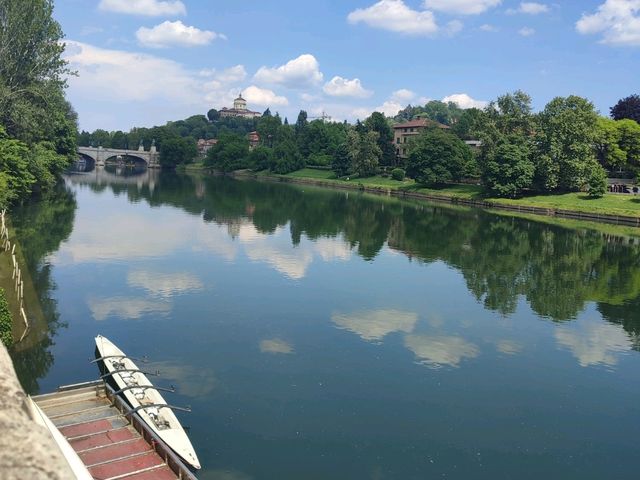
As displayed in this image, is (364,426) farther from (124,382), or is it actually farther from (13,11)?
(13,11)

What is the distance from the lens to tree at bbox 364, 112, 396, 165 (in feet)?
517

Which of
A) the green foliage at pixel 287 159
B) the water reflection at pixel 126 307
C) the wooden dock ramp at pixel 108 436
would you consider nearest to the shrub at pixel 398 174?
the green foliage at pixel 287 159

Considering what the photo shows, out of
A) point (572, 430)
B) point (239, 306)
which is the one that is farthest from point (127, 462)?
point (239, 306)

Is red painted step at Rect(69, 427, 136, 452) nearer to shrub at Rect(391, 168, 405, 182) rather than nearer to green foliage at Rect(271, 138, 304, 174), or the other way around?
shrub at Rect(391, 168, 405, 182)

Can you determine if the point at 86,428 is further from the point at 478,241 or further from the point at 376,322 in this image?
the point at 478,241

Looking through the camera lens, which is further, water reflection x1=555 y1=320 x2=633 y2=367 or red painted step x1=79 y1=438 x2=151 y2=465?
water reflection x1=555 y1=320 x2=633 y2=367

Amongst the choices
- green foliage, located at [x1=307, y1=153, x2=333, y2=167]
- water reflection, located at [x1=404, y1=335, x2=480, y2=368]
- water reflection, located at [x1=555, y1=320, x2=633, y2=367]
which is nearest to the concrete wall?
water reflection, located at [x1=404, y1=335, x2=480, y2=368]

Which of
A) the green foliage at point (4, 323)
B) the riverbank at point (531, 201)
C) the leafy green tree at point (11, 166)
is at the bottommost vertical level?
the green foliage at point (4, 323)

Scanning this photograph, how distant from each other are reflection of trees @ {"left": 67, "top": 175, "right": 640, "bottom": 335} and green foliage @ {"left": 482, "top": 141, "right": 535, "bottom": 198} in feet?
38.3

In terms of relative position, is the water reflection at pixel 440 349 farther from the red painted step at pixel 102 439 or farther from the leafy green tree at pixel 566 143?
the leafy green tree at pixel 566 143

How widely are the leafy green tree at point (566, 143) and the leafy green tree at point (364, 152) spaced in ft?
167

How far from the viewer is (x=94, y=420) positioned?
63.4 ft

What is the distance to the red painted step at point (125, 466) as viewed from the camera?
1616 centimetres

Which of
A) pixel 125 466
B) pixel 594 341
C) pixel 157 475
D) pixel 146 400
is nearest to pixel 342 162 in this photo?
pixel 594 341
